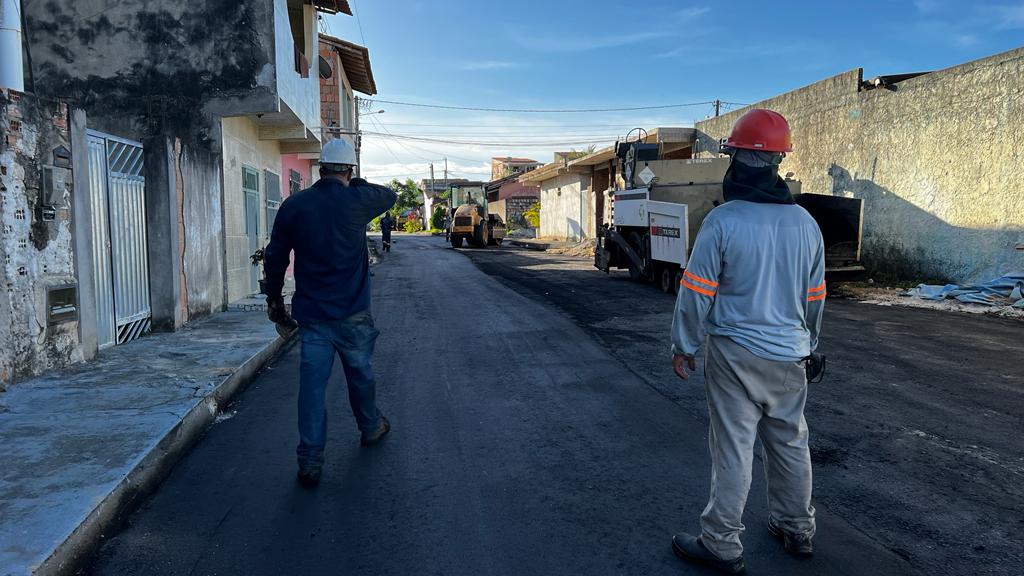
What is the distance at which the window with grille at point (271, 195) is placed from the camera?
44.7 ft

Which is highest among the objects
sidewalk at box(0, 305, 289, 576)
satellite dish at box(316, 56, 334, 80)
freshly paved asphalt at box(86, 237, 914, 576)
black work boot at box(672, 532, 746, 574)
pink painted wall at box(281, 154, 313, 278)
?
satellite dish at box(316, 56, 334, 80)

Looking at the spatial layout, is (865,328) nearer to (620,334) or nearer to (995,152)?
(620,334)

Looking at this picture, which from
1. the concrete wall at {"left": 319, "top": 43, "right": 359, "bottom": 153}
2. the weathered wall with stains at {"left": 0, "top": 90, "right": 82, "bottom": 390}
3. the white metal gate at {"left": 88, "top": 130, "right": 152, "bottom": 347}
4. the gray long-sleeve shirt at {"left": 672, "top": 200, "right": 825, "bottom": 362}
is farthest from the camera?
the concrete wall at {"left": 319, "top": 43, "right": 359, "bottom": 153}

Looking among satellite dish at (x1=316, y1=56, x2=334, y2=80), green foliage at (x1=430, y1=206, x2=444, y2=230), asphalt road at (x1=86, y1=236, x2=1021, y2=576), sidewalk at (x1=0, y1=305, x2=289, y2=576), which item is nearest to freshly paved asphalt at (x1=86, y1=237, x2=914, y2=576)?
asphalt road at (x1=86, y1=236, x2=1021, y2=576)

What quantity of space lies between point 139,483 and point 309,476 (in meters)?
0.89

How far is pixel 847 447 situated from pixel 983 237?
32.7 ft

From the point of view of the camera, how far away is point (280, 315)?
4.44m

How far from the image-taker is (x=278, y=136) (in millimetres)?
13008

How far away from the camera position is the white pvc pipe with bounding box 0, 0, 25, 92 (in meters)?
5.96

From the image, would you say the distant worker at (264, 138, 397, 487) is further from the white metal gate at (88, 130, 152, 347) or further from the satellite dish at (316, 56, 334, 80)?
the satellite dish at (316, 56, 334, 80)

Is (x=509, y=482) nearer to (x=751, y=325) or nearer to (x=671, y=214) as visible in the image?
(x=751, y=325)

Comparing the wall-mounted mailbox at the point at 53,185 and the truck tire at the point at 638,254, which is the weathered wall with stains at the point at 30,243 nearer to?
the wall-mounted mailbox at the point at 53,185

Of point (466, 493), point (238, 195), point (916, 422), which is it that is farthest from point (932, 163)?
point (466, 493)

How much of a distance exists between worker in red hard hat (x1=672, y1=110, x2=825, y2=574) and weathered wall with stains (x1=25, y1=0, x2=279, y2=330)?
306 inches
